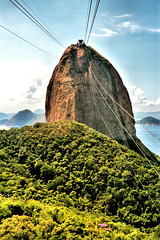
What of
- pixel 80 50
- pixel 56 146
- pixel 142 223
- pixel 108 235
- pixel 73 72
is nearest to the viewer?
pixel 108 235

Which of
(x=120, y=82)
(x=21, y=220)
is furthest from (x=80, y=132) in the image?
(x=120, y=82)

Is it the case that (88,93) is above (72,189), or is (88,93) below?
above

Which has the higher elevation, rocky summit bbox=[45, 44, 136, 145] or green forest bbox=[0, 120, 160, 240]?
rocky summit bbox=[45, 44, 136, 145]

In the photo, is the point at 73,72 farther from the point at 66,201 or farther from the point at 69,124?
the point at 66,201

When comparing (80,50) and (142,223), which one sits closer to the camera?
(142,223)

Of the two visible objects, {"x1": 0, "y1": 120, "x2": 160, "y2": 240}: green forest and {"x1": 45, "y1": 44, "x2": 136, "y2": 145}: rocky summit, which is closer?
{"x1": 0, "y1": 120, "x2": 160, "y2": 240}: green forest
